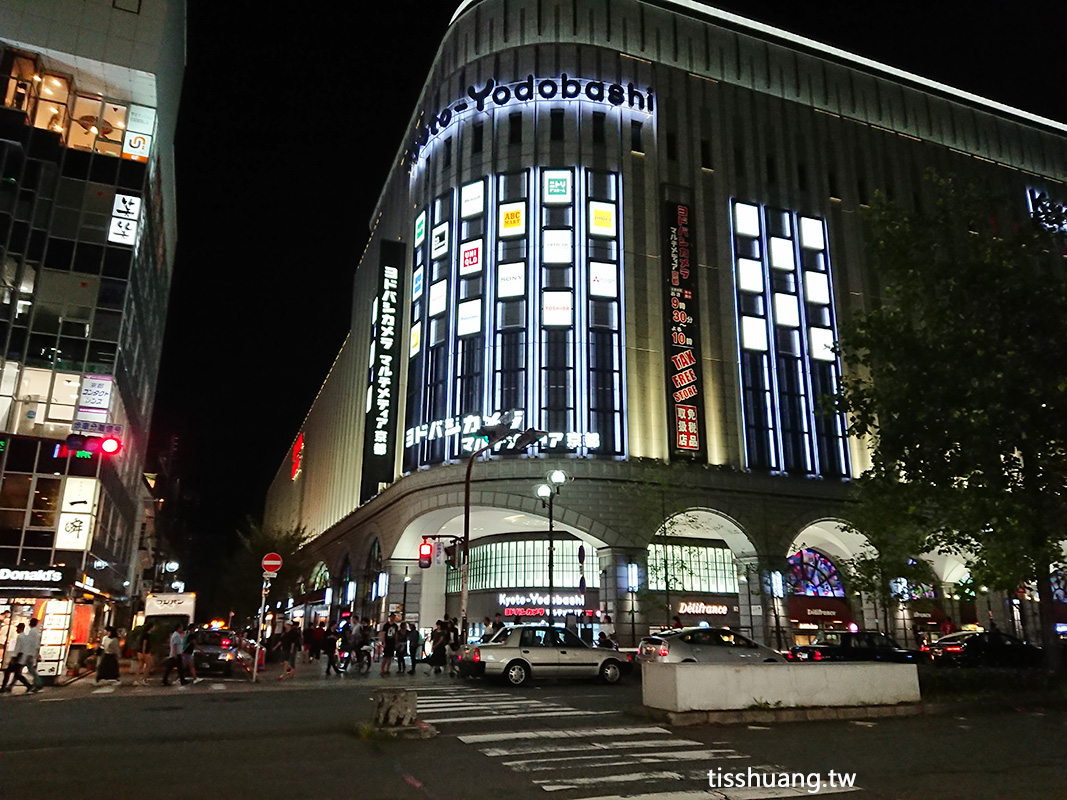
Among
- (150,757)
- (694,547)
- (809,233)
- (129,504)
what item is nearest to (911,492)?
(150,757)

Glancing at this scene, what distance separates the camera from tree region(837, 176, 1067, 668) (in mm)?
16438

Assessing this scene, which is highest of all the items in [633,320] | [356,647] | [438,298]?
[438,298]

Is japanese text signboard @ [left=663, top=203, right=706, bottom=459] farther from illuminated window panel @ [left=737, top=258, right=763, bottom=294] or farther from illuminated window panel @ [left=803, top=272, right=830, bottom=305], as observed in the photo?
illuminated window panel @ [left=803, top=272, right=830, bottom=305]

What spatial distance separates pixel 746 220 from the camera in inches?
1703

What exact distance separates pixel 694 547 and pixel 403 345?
19.4 metres

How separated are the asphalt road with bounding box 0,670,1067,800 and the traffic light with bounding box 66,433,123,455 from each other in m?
5.07

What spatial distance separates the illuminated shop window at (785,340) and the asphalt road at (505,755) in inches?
1085

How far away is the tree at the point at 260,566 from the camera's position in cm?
6141

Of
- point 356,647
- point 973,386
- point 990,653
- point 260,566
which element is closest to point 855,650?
point 990,653

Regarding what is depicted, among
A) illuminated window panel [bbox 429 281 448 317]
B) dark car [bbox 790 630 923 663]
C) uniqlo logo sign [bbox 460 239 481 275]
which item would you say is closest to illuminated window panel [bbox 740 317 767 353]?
uniqlo logo sign [bbox 460 239 481 275]

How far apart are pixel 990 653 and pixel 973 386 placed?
15.2 meters

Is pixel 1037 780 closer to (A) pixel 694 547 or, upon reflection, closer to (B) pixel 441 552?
(B) pixel 441 552

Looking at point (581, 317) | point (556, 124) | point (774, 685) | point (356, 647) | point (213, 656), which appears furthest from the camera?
point (556, 124)

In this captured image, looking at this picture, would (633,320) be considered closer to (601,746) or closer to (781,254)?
(781,254)
